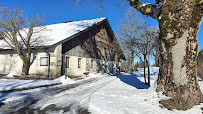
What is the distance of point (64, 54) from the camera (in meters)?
13.8

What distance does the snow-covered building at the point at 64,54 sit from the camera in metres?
12.5

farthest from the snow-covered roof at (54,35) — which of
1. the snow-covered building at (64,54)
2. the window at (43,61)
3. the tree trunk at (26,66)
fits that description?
the tree trunk at (26,66)

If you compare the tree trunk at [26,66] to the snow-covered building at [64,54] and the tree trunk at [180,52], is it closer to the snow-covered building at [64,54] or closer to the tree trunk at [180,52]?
the snow-covered building at [64,54]

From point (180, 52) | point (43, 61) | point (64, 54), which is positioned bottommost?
point (43, 61)

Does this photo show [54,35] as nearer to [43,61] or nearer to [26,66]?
[43,61]

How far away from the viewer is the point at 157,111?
12.3ft

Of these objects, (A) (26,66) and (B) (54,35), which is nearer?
(A) (26,66)

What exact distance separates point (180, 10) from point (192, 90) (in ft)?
8.73

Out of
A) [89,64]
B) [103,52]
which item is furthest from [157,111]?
[103,52]

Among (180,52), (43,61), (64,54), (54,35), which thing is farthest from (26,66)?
(180,52)

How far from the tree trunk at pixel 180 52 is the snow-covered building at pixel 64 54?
→ 9.44 m

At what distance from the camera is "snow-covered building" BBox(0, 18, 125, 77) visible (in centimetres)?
1254

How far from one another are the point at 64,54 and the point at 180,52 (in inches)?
452

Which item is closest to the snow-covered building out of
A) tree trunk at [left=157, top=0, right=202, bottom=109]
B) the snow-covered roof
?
the snow-covered roof
